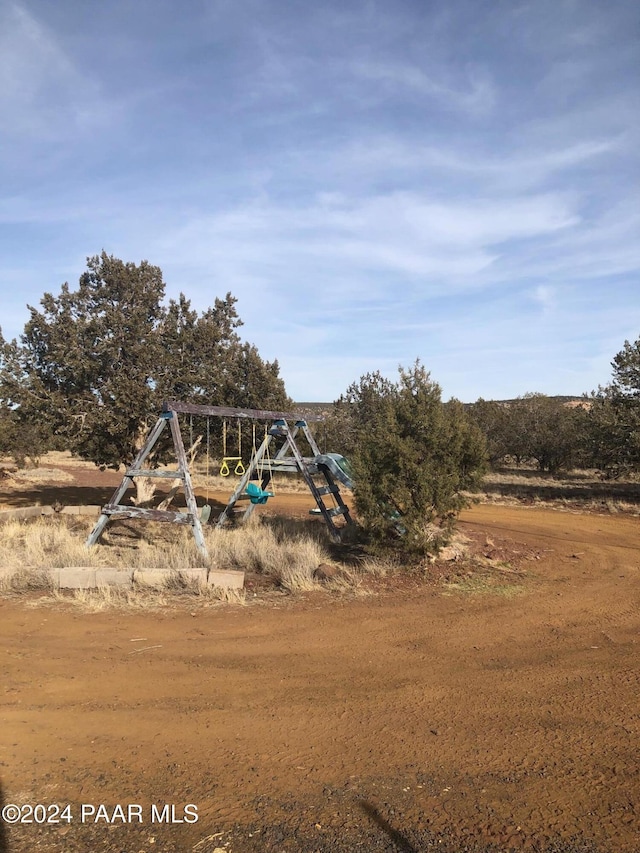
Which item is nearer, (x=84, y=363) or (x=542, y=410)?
(x=84, y=363)

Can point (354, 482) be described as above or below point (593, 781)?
above

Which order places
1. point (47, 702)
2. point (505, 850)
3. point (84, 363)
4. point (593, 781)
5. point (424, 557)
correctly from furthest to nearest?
point (84, 363) < point (424, 557) < point (47, 702) < point (593, 781) < point (505, 850)

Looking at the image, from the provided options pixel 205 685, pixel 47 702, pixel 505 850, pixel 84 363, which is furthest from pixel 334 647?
pixel 84 363

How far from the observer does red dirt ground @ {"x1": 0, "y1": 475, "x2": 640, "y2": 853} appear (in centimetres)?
320

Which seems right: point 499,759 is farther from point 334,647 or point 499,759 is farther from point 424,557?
point 424,557

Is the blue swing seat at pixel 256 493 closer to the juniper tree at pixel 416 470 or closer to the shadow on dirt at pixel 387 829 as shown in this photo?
the juniper tree at pixel 416 470

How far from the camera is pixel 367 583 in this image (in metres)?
8.50

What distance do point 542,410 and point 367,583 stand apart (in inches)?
976

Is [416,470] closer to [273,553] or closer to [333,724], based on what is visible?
[273,553]

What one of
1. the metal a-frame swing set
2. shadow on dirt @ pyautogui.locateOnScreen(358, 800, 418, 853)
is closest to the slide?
the metal a-frame swing set

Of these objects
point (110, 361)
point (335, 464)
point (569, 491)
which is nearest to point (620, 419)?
point (569, 491)

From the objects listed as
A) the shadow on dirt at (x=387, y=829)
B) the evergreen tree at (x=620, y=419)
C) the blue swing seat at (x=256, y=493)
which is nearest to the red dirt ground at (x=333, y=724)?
the shadow on dirt at (x=387, y=829)

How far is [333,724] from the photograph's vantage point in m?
4.37

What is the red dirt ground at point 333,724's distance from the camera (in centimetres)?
320
